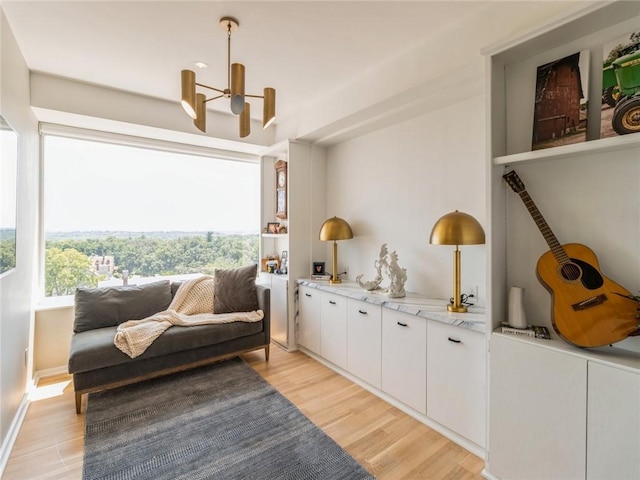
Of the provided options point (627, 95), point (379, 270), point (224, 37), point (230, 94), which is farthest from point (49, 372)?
point (627, 95)

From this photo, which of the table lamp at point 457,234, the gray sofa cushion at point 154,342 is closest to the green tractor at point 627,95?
the table lamp at point 457,234

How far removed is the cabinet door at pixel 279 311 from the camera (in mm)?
3496

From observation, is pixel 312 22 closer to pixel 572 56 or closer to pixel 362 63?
pixel 362 63

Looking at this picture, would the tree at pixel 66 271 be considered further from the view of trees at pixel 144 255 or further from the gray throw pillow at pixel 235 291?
the gray throw pillow at pixel 235 291

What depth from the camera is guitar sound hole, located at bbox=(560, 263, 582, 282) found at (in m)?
1.47

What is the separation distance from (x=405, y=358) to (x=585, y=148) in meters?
1.66

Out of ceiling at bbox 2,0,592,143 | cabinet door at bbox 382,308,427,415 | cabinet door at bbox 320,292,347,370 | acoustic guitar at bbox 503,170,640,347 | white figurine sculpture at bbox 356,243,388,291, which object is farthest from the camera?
cabinet door at bbox 320,292,347,370

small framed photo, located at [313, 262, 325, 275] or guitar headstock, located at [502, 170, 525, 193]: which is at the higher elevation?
→ guitar headstock, located at [502, 170, 525, 193]

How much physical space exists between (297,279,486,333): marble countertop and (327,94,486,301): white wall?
0.20 meters

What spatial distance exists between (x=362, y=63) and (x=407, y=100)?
47 centimetres

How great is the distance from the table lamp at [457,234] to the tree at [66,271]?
11.5 ft

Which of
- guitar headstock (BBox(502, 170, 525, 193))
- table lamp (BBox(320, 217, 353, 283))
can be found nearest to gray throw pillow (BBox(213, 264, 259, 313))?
table lamp (BBox(320, 217, 353, 283))

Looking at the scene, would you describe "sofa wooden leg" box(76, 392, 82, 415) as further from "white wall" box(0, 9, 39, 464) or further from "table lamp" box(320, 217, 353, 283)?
"table lamp" box(320, 217, 353, 283)

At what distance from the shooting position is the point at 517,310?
1.65 m
